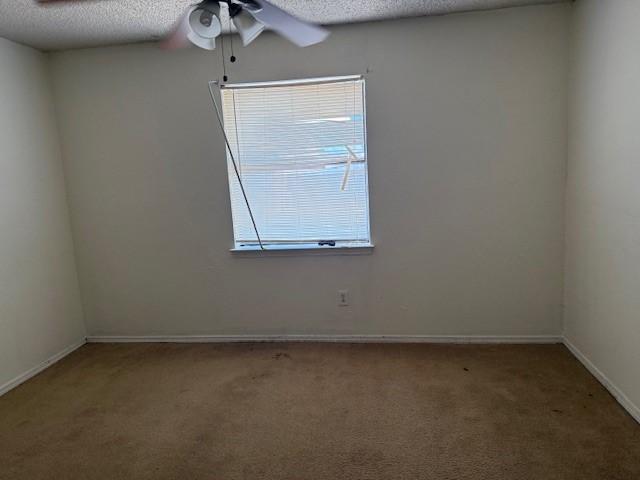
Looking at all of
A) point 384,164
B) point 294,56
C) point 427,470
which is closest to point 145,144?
point 294,56

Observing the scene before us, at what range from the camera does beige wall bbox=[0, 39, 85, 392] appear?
275 centimetres

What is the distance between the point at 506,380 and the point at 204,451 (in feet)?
5.97

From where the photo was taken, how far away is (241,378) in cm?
272

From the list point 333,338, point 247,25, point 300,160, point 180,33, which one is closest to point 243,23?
point 247,25

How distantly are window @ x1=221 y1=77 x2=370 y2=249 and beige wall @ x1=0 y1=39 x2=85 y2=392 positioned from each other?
4.59ft

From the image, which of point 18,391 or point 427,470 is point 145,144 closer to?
point 18,391

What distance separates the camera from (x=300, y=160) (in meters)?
3.05

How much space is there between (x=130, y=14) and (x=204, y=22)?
1.09 m

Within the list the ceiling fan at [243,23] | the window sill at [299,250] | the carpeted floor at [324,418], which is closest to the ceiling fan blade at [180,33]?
the ceiling fan at [243,23]

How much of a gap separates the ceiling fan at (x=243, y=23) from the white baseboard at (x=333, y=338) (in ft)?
7.14

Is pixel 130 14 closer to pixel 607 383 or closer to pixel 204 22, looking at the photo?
pixel 204 22

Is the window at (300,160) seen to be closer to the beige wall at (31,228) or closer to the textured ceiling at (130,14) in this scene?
the textured ceiling at (130,14)

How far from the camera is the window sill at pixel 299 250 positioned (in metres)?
3.08

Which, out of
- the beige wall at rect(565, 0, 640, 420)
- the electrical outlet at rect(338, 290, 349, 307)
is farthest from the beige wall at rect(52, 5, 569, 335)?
the beige wall at rect(565, 0, 640, 420)
